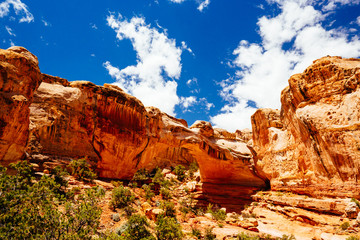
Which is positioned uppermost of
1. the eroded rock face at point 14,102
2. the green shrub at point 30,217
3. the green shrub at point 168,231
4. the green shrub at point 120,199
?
the eroded rock face at point 14,102

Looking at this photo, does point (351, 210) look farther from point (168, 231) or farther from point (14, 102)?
point (14, 102)

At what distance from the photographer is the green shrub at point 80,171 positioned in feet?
58.5

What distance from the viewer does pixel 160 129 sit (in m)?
26.5

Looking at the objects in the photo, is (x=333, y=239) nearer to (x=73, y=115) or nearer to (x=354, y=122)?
(x=354, y=122)

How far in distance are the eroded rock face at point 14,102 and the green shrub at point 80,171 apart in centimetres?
575

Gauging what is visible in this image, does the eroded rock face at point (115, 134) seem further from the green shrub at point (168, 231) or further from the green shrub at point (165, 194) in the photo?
the green shrub at point (168, 231)

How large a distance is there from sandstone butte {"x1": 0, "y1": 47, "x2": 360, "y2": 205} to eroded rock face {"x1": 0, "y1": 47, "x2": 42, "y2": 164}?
0.05 metres

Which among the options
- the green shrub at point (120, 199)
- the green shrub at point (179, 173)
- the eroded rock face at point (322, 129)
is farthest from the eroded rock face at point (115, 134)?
the eroded rock face at point (322, 129)

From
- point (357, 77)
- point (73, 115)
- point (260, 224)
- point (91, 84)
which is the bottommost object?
point (260, 224)

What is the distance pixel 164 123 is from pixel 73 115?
438 inches

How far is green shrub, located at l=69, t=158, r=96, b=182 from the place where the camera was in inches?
702

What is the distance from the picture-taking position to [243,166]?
31938 millimetres

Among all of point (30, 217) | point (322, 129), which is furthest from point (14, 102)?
point (322, 129)

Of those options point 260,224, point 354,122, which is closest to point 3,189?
point 260,224
